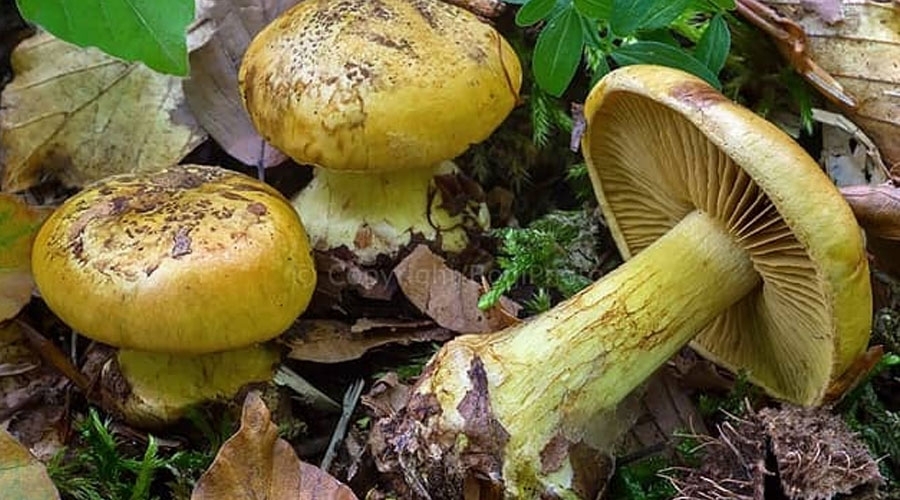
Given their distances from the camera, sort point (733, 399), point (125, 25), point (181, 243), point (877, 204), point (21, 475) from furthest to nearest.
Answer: point (733, 399) → point (877, 204) → point (181, 243) → point (21, 475) → point (125, 25)

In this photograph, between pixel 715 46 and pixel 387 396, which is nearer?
pixel 387 396

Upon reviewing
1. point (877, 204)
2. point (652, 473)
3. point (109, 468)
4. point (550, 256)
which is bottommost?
point (109, 468)

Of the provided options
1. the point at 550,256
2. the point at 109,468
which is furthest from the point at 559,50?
the point at 109,468

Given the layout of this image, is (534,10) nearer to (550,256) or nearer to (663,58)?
(663,58)

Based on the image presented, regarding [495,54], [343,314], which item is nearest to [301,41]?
[495,54]

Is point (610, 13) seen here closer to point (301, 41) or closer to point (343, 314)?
point (301, 41)

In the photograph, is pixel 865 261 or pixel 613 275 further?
pixel 613 275
